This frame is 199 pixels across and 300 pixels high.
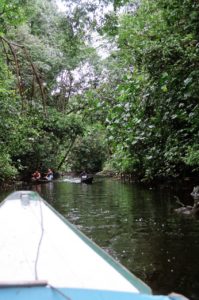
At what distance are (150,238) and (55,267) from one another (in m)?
5.12

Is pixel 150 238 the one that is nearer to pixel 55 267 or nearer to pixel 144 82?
pixel 144 82

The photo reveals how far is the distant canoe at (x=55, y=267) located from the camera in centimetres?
191

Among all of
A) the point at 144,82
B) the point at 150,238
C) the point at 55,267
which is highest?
the point at 144,82

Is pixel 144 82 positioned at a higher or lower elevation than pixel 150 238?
higher

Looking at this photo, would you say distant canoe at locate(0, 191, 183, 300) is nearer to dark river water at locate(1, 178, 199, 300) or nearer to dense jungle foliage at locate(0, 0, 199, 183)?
dark river water at locate(1, 178, 199, 300)

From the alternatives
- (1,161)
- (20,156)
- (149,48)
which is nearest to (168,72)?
(149,48)

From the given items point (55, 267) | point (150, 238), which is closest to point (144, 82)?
point (150, 238)

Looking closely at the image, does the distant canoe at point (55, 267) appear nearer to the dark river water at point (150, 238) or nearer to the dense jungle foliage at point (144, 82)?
the dark river water at point (150, 238)

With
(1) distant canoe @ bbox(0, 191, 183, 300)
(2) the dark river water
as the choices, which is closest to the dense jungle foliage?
(2) the dark river water

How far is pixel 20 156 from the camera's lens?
2680 cm

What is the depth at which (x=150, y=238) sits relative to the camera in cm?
723

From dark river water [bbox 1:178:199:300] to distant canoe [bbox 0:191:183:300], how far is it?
200cm

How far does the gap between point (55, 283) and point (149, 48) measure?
233 inches

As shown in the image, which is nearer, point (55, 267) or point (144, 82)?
point (55, 267)
